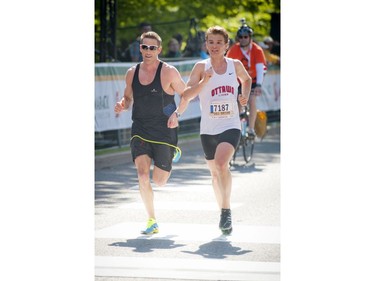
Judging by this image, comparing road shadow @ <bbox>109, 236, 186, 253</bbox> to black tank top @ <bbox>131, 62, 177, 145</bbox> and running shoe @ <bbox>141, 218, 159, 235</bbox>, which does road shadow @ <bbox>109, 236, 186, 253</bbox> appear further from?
black tank top @ <bbox>131, 62, 177, 145</bbox>

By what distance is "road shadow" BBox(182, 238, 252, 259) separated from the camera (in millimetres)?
10461

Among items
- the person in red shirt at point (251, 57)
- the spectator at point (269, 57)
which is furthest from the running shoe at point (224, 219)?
the spectator at point (269, 57)

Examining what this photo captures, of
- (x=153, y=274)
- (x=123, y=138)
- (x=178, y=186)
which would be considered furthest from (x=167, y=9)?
(x=153, y=274)

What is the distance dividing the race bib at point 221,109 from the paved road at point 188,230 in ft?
3.81

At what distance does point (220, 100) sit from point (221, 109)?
0.12m

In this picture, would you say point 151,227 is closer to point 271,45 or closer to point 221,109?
point 221,109

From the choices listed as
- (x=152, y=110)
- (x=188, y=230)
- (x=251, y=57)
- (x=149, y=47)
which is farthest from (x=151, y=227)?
(x=251, y=57)

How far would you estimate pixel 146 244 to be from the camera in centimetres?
1112

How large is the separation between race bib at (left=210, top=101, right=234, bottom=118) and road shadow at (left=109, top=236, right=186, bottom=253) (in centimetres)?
127

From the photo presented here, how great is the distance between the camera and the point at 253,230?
12.0 meters

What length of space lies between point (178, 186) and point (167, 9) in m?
21.1
